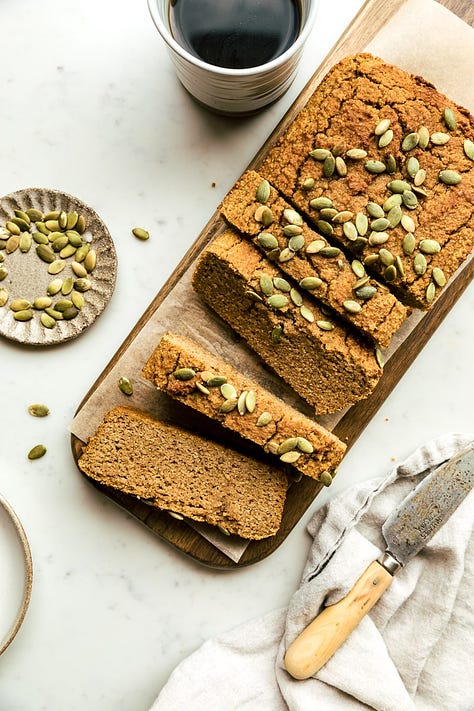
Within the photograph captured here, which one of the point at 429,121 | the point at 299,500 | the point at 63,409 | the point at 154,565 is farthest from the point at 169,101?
the point at 154,565

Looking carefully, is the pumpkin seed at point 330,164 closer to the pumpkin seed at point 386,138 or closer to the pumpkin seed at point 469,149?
the pumpkin seed at point 386,138

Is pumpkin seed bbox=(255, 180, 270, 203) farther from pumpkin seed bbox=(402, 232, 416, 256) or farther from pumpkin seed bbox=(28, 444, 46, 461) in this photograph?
pumpkin seed bbox=(28, 444, 46, 461)

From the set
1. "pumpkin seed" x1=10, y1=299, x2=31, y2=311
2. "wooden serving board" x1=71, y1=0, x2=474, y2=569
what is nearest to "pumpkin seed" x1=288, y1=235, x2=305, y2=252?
"wooden serving board" x1=71, y1=0, x2=474, y2=569

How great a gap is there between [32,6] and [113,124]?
58 centimetres

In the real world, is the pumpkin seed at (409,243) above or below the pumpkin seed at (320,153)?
below

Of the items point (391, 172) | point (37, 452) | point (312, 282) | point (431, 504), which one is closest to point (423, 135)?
point (391, 172)

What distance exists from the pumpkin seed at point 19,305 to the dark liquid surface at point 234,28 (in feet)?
3.67

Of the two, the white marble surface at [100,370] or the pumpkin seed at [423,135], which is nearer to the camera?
the pumpkin seed at [423,135]

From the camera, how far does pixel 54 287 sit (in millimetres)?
2547

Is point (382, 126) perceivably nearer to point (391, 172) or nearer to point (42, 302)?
point (391, 172)

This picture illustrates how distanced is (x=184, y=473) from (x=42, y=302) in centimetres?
87

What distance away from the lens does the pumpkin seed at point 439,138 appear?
2.20 meters

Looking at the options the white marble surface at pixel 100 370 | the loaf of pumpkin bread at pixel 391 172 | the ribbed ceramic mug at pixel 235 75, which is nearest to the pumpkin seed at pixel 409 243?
the loaf of pumpkin bread at pixel 391 172

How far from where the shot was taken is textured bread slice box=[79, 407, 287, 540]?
241cm
